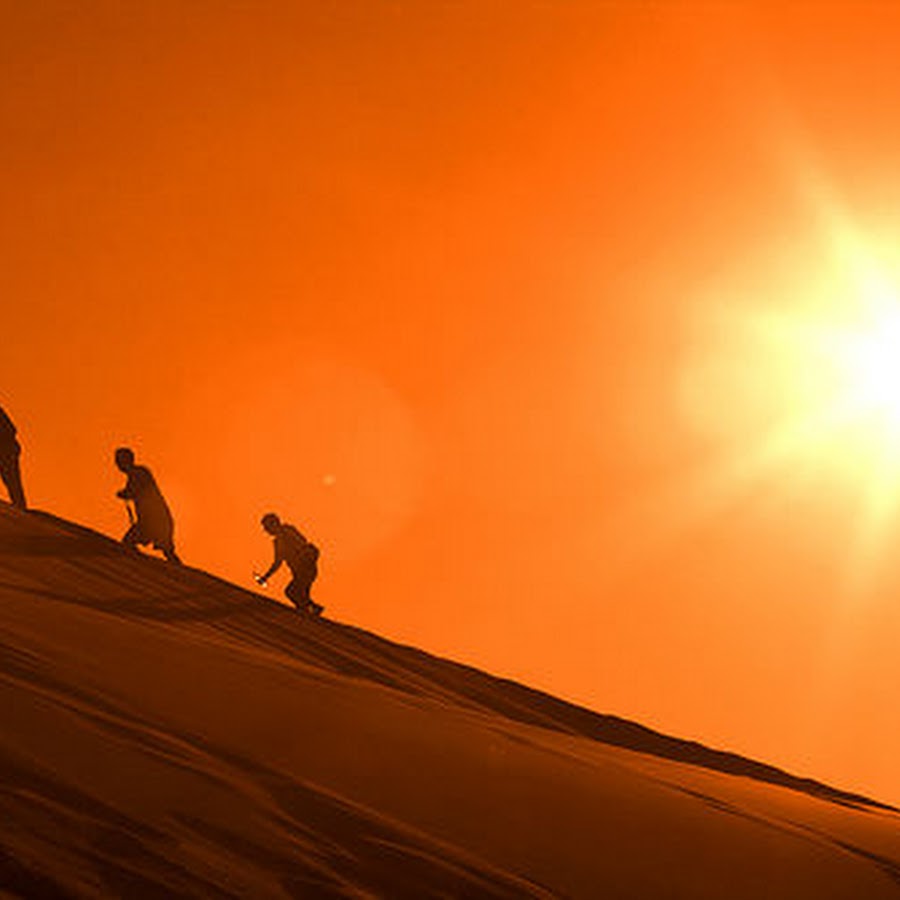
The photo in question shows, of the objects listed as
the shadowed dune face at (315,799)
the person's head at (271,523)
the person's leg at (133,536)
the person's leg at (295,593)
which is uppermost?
the person's head at (271,523)

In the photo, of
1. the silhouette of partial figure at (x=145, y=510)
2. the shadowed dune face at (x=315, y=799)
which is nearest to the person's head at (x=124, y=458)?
the silhouette of partial figure at (x=145, y=510)

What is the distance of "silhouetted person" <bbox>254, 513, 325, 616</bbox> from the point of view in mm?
13773

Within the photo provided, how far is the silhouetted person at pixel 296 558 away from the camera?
13773mm

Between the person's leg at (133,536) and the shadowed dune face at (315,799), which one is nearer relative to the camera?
the shadowed dune face at (315,799)

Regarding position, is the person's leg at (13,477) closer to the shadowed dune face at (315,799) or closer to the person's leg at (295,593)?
the person's leg at (295,593)

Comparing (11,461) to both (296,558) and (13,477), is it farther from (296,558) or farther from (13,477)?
(296,558)

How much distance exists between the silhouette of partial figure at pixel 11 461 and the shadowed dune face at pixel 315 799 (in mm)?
5317

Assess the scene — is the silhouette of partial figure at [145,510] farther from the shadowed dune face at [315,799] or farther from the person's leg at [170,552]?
the shadowed dune face at [315,799]

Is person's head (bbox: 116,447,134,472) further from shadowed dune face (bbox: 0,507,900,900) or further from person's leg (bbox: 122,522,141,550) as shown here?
shadowed dune face (bbox: 0,507,900,900)

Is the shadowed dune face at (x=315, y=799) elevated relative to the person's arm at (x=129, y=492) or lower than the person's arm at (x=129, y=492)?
lower

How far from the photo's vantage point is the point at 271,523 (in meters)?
13.9

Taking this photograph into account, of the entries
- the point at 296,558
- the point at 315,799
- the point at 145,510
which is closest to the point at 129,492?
the point at 145,510

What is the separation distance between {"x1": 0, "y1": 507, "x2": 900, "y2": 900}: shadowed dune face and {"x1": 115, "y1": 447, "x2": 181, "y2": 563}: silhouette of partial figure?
4566 mm

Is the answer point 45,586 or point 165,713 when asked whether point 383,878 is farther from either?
point 45,586
